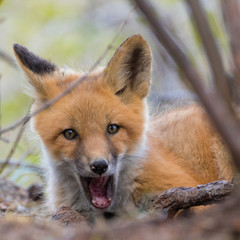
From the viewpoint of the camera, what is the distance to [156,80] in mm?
9258

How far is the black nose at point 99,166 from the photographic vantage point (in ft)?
15.2

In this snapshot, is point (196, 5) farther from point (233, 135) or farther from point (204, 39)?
point (233, 135)

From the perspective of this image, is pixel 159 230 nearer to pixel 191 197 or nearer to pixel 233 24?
pixel 233 24

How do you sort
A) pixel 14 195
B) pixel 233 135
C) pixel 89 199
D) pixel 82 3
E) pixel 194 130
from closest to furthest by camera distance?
pixel 233 135
pixel 89 199
pixel 194 130
pixel 14 195
pixel 82 3

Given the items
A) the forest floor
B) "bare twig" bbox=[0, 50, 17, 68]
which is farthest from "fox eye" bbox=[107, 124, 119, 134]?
the forest floor

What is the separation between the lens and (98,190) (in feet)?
17.1

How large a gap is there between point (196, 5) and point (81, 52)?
33.5 ft

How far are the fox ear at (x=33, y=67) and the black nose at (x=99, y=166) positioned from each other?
4.62ft

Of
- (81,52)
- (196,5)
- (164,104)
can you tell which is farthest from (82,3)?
(196,5)

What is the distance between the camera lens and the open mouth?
16.7ft

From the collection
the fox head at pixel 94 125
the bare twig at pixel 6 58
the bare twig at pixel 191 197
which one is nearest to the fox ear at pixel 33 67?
the fox head at pixel 94 125

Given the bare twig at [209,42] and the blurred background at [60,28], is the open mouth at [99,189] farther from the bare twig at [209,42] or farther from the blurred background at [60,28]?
the blurred background at [60,28]

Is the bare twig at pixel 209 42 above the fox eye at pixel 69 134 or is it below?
above

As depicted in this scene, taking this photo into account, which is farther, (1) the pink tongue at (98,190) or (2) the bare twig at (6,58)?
(1) the pink tongue at (98,190)
